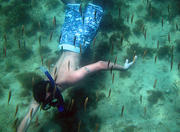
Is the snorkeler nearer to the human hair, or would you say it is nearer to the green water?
the human hair

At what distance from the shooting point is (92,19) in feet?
19.2

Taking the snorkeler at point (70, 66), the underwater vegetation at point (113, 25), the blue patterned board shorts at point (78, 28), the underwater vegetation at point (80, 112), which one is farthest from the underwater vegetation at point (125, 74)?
the underwater vegetation at point (113, 25)

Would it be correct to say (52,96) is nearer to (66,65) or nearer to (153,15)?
(66,65)

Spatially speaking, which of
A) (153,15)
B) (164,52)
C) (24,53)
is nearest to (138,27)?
(153,15)

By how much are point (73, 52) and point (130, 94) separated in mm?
2715

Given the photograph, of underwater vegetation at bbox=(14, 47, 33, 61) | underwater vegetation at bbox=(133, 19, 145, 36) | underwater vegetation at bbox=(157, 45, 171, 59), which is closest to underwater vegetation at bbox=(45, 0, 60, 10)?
underwater vegetation at bbox=(14, 47, 33, 61)

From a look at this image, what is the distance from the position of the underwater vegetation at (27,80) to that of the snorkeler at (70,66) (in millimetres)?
1479

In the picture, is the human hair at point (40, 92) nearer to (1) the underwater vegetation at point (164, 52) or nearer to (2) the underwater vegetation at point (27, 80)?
(2) the underwater vegetation at point (27, 80)

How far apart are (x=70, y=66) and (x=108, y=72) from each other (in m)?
1.91

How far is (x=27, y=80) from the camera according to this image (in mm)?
6035

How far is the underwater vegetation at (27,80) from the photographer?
5.85 m

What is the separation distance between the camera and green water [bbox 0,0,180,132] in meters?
5.01

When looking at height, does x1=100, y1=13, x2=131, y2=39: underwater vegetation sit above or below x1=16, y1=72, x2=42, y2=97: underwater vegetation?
above

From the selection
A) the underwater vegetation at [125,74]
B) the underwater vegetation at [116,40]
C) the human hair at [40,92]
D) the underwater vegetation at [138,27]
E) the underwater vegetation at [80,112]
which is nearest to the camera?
the human hair at [40,92]
